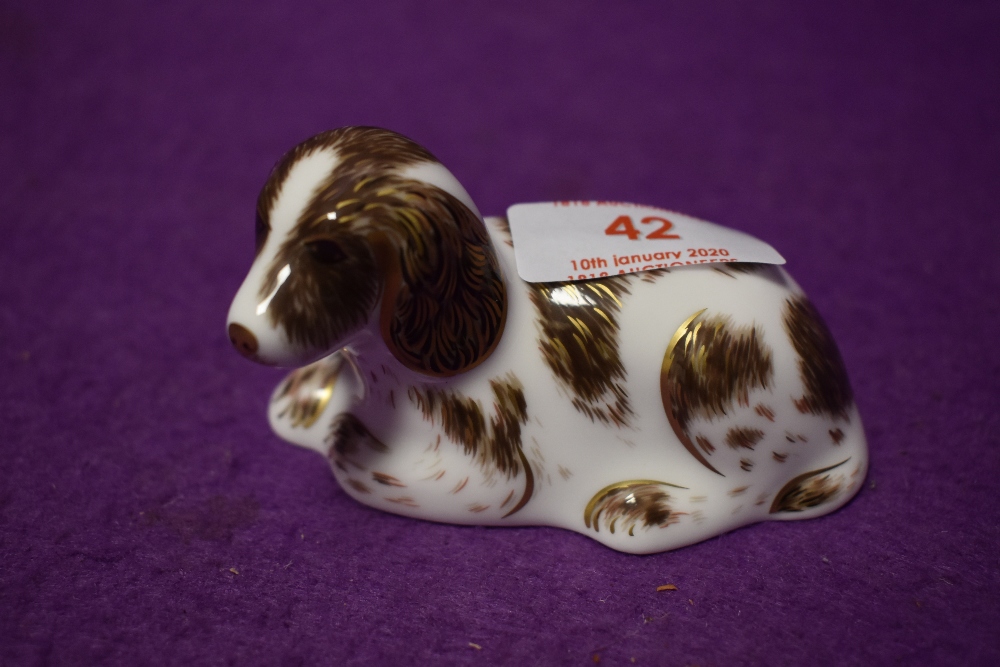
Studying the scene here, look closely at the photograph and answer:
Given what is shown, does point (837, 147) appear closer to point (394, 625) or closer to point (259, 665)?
point (394, 625)

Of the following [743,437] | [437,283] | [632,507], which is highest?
[437,283]

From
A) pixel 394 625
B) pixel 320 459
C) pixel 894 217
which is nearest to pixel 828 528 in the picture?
pixel 394 625

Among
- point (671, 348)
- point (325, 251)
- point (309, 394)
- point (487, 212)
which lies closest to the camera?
point (325, 251)

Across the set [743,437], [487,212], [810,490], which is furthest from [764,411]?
[487,212]

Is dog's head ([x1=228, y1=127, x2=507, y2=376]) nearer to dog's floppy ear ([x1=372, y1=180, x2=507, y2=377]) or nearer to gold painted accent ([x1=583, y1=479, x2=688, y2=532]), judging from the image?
dog's floppy ear ([x1=372, y1=180, x2=507, y2=377])

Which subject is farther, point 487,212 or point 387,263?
point 487,212

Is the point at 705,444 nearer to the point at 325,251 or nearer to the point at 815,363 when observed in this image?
the point at 815,363

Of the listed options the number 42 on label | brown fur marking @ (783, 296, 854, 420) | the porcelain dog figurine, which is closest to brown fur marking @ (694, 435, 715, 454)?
the porcelain dog figurine
